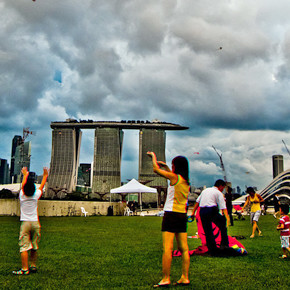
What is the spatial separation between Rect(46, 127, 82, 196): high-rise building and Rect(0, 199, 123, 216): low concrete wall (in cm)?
15687

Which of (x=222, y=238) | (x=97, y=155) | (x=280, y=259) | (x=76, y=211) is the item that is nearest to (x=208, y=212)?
(x=222, y=238)

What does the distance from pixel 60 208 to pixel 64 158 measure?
168 m

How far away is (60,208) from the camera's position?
96.6 ft

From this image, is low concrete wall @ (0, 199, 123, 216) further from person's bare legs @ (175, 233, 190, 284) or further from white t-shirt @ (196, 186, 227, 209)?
person's bare legs @ (175, 233, 190, 284)

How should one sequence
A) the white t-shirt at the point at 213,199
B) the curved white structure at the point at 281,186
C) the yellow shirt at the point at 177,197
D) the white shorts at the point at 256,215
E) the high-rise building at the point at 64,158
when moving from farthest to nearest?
the high-rise building at the point at 64,158 < the curved white structure at the point at 281,186 < the white shorts at the point at 256,215 < the white t-shirt at the point at 213,199 < the yellow shirt at the point at 177,197

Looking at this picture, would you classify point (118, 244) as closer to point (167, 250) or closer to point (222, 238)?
point (222, 238)

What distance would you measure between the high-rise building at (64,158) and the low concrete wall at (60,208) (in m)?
157

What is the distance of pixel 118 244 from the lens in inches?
427

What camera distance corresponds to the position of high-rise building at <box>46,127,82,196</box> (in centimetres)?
18800

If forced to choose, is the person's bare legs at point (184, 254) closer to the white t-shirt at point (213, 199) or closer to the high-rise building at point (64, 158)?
the white t-shirt at point (213, 199)

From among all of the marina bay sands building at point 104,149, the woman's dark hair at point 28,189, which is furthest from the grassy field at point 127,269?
the marina bay sands building at point 104,149

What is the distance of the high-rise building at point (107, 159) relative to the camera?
18725 centimetres

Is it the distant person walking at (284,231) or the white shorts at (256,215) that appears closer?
the distant person walking at (284,231)

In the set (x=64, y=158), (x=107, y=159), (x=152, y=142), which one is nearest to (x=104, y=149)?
(x=107, y=159)
